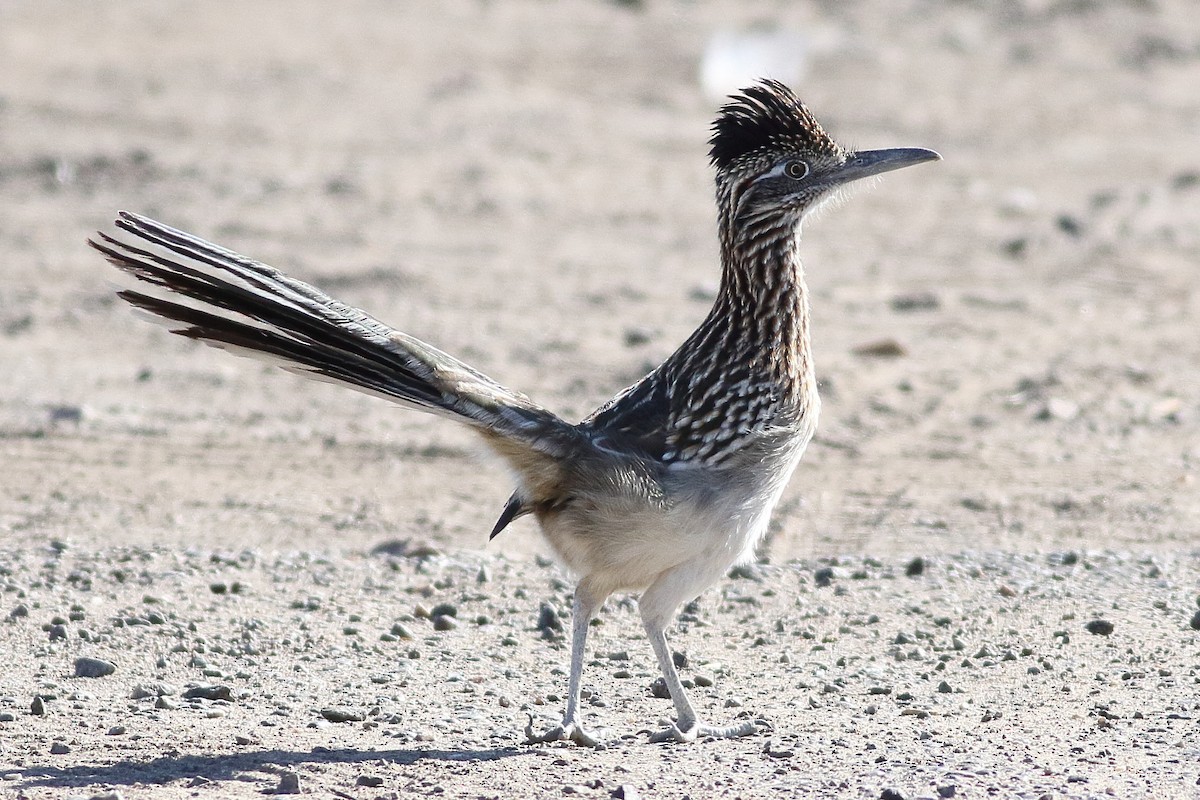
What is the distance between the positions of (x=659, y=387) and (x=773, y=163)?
3.41ft

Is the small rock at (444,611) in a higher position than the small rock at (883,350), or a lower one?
lower

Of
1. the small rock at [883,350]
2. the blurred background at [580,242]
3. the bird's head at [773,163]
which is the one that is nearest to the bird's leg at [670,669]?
the bird's head at [773,163]

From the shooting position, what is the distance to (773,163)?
673 centimetres

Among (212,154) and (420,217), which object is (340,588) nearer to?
(420,217)

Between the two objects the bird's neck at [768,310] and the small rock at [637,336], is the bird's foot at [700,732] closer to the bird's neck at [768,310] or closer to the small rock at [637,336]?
the bird's neck at [768,310]

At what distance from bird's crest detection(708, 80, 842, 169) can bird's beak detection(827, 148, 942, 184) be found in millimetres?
94

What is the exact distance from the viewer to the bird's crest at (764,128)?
6.75m

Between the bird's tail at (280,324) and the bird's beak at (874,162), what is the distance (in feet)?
6.27

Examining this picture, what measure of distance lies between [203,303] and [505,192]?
10350mm

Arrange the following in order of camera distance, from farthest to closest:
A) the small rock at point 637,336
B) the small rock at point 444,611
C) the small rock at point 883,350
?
the small rock at point 637,336 < the small rock at point 883,350 < the small rock at point 444,611

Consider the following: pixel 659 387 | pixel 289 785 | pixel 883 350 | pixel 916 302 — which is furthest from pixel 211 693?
pixel 916 302

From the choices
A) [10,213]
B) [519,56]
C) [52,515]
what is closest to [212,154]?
[10,213]

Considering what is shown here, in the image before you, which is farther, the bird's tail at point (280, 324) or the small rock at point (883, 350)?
the small rock at point (883, 350)

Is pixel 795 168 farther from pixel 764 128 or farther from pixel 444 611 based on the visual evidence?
pixel 444 611
